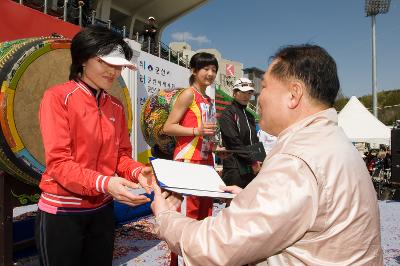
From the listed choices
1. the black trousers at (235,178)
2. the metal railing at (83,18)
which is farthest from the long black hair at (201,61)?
the metal railing at (83,18)

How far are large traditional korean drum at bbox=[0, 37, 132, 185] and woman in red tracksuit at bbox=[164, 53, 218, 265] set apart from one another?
1.00 metres

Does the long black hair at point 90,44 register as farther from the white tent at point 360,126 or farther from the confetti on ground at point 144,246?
the white tent at point 360,126

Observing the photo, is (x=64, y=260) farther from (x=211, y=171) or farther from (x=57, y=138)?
(x=211, y=171)

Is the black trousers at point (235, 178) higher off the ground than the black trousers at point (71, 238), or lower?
higher

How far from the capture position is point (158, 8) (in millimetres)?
24172

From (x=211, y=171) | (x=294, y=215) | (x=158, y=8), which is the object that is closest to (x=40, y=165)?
(x=211, y=171)

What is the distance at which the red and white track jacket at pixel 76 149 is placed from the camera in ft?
5.29

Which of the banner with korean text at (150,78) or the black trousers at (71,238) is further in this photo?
the banner with korean text at (150,78)

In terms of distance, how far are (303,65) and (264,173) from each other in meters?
0.42

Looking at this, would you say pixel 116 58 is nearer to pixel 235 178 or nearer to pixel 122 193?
pixel 122 193

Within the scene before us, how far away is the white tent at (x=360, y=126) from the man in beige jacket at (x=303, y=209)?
13915mm

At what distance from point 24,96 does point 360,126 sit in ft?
47.7

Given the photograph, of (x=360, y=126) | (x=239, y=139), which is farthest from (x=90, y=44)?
(x=360, y=126)

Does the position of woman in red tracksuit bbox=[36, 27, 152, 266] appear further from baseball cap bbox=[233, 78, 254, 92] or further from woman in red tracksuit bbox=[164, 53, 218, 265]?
baseball cap bbox=[233, 78, 254, 92]
